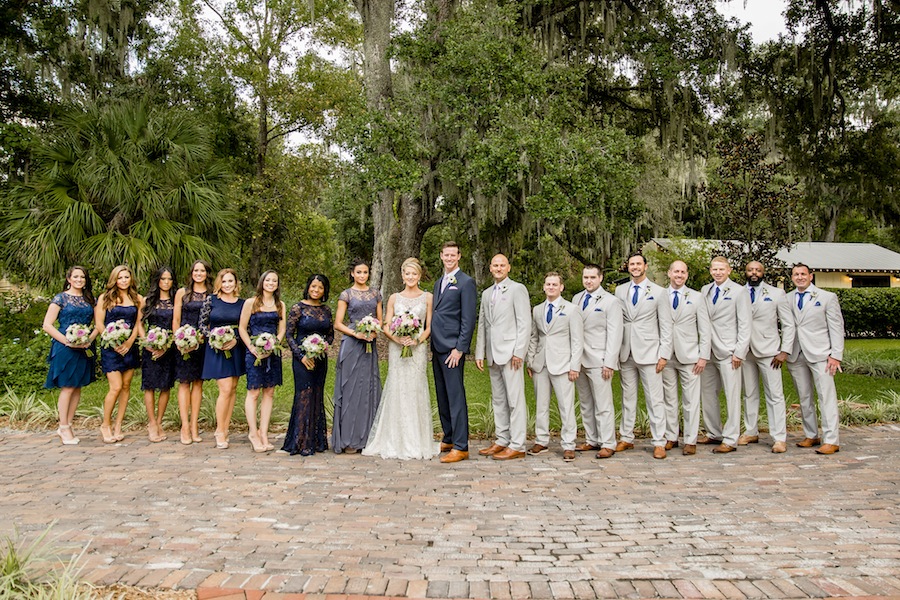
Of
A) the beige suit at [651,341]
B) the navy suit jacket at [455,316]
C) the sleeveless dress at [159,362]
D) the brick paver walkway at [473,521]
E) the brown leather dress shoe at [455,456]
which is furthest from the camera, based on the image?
the sleeveless dress at [159,362]

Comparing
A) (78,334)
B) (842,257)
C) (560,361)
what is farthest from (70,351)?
(842,257)

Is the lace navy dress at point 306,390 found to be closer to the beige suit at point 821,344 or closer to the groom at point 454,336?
the groom at point 454,336

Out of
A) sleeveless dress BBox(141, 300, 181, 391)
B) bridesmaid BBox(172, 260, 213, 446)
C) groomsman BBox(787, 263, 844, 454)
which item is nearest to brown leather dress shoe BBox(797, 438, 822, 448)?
groomsman BBox(787, 263, 844, 454)

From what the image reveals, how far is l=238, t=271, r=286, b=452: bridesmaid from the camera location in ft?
21.8

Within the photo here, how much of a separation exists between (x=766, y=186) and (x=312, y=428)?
9436mm

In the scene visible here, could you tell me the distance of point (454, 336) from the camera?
6.41 meters

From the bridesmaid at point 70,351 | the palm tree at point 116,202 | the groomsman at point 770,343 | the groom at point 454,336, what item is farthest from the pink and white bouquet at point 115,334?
the groomsman at point 770,343

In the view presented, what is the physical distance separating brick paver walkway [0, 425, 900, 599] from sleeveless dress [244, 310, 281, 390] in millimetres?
745

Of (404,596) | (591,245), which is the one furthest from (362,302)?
(591,245)

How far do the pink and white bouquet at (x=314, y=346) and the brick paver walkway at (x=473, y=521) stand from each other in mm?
1003

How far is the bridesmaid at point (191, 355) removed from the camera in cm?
683

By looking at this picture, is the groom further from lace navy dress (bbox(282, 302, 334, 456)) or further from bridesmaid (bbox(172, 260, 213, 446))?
bridesmaid (bbox(172, 260, 213, 446))

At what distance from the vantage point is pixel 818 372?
6586mm

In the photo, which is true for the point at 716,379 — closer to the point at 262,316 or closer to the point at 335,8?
the point at 262,316
